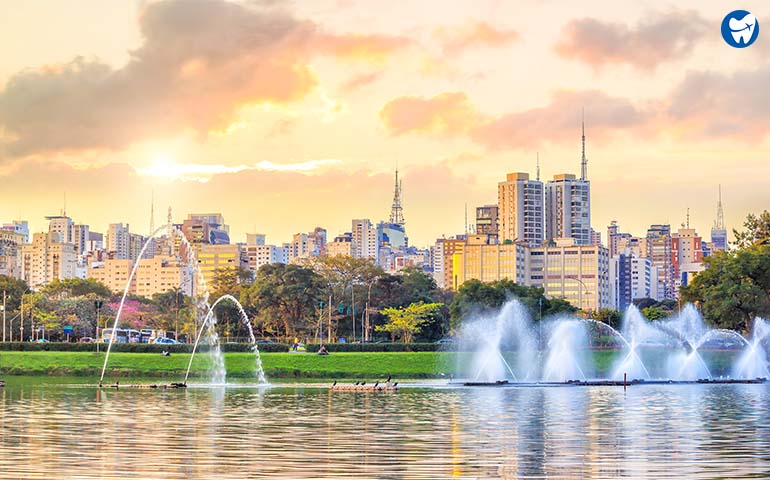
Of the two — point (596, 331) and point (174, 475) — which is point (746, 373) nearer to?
point (596, 331)

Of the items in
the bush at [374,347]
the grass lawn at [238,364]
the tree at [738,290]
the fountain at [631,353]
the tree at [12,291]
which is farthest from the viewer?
the tree at [12,291]

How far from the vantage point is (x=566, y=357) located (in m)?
90.5

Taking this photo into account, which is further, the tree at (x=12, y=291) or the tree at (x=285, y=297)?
the tree at (x=12, y=291)

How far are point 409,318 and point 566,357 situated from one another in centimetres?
3704

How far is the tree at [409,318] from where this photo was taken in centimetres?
12556

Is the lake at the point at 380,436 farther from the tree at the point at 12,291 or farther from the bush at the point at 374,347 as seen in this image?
the tree at the point at 12,291

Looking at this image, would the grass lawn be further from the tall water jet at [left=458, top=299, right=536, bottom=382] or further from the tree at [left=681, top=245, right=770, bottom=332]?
the tree at [left=681, top=245, right=770, bottom=332]

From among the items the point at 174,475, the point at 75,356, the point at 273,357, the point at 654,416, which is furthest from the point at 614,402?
the point at 75,356

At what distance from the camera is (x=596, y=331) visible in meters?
142

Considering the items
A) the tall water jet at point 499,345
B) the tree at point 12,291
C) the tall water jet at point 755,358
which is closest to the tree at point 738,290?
the tall water jet at point 755,358

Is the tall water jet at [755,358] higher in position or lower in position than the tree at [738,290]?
lower

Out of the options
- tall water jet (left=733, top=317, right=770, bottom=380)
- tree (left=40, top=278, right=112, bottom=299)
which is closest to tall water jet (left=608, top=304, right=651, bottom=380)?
tall water jet (left=733, top=317, right=770, bottom=380)

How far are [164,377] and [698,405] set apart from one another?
135ft

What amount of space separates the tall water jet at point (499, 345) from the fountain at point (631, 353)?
68 millimetres
